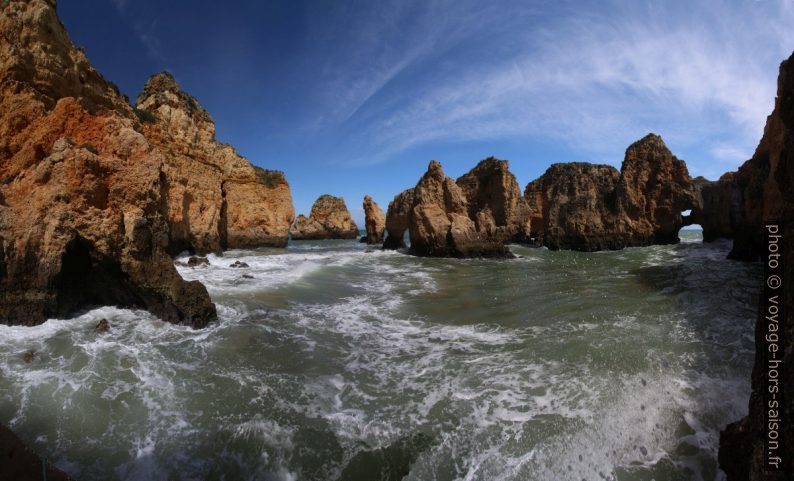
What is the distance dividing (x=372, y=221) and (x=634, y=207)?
31.6m

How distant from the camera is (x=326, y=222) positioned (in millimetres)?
68938

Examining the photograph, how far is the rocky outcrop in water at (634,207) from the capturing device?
116 ft

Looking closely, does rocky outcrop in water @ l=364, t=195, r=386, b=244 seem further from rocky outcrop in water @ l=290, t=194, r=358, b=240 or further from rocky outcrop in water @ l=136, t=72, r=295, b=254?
rocky outcrop in water @ l=136, t=72, r=295, b=254

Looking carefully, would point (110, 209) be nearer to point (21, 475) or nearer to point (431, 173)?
point (21, 475)

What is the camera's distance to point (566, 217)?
37281 mm

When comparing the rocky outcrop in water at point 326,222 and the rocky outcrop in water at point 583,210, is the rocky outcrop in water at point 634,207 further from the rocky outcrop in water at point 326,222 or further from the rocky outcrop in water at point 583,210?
the rocky outcrop in water at point 326,222

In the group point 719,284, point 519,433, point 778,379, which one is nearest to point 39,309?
point 519,433

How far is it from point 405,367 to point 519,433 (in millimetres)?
2370

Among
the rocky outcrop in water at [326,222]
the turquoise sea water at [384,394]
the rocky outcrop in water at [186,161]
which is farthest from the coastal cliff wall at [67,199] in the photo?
the rocky outcrop in water at [326,222]

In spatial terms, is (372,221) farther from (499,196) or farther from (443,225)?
(443,225)

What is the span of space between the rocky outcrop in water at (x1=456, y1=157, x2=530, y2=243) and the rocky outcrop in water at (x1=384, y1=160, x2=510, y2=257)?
10641 millimetres

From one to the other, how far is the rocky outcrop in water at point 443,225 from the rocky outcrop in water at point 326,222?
38.4 m

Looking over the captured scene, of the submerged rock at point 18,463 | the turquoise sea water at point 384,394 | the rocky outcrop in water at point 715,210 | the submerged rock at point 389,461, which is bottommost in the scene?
the submerged rock at point 389,461

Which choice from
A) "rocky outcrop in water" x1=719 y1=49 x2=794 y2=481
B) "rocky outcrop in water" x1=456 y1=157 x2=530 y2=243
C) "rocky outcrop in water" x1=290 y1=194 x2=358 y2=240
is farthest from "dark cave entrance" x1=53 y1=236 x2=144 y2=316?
"rocky outcrop in water" x1=290 y1=194 x2=358 y2=240
